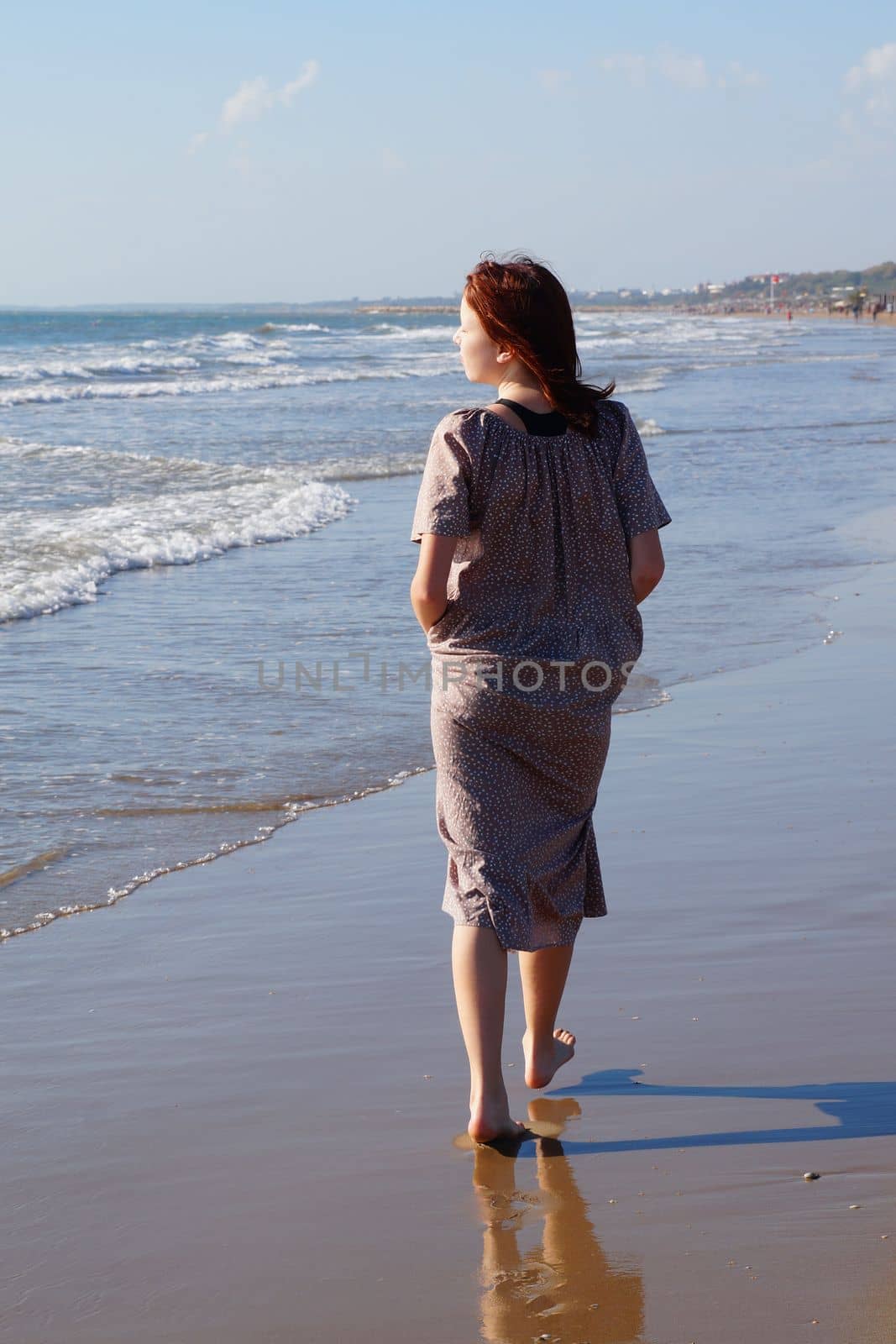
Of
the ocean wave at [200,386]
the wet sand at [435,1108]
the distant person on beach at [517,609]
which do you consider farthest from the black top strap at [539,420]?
the ocean wave at [200,386]

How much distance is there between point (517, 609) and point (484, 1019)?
0.75 meters

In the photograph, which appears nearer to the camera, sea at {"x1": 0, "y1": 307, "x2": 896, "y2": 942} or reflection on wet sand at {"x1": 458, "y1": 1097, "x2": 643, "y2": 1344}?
reflection on wet sand at {"x1": 458, "y1": 1097, "x2": 643, "y2": 1344}

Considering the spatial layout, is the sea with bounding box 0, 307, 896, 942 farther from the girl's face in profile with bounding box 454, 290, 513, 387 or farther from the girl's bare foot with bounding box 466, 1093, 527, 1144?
the girl's face in profile with bounding box 454, 290, 513, 387

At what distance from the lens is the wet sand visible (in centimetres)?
211

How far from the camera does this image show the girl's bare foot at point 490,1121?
259 centimetres

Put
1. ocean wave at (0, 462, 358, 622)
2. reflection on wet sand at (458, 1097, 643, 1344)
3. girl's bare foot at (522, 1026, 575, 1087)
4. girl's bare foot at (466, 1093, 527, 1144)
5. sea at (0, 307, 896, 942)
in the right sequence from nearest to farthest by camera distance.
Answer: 1. reflection on wet sand at (458, 1097, 643, 1344)
2. girl's bare foot at (466, 1093, 527, 1144)
3. girl's bare foot at (522, 1026, 575, 1087)
4. sea at (0, 307, 896, 942)
5. ocean wave at (0, 462, 358, 622)

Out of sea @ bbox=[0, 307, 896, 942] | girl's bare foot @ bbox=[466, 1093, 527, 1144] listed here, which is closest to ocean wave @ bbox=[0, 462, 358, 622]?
sea @ bbox=[0, 307, 896, 942]

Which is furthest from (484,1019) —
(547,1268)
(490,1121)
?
(547,1268)

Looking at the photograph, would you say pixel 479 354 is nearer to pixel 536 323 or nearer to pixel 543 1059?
pixel 536 323

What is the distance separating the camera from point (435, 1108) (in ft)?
9.06

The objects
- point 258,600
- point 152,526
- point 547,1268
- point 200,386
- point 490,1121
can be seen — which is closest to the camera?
point 547,1268

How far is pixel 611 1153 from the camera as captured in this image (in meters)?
2.59

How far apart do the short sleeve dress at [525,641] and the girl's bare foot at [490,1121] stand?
11.2 inches

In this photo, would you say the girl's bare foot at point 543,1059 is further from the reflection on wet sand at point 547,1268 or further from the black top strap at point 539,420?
the black top strap at point 539,420
